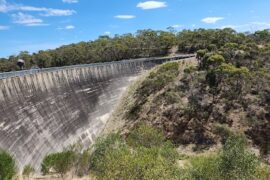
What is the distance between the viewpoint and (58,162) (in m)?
39.5

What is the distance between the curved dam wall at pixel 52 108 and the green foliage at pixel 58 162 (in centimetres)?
171

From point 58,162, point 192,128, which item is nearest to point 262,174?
point 58,162

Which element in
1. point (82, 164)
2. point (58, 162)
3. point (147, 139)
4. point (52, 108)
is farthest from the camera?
point (52, 108)

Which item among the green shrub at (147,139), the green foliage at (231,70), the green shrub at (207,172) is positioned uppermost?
the green foliage at (231,70)

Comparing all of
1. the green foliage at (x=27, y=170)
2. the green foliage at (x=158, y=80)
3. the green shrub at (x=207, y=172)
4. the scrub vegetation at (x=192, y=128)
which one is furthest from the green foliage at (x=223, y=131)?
the green foliage at (x=27, y=170)

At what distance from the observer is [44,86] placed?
4912cm

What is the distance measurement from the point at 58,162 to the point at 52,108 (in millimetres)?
10279

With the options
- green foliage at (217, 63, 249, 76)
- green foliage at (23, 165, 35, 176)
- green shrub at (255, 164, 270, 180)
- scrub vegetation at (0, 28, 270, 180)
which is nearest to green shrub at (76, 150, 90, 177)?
scrub vegetation at (0, 28, 270, 180)

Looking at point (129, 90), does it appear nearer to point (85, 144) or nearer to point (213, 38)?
point (85, 144)

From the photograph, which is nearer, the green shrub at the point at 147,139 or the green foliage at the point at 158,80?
the green shrub at the point at 147,139

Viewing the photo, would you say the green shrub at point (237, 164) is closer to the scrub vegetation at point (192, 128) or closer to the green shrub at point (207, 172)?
the scrub vegetation at point (192, 128)

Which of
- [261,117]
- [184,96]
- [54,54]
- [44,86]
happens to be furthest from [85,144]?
[54,54]

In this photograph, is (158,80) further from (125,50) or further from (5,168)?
(125,50)

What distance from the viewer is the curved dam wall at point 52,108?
39378mm
